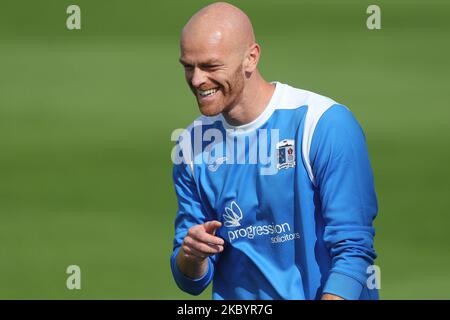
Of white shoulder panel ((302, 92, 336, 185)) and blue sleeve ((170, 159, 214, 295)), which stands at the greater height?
white shoulder panel ((302, 92, 336, 185))

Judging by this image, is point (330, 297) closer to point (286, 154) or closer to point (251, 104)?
point (286, 154)

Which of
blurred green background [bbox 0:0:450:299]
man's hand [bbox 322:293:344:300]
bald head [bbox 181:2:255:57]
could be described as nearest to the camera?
man's hand [bbox 322:293:344:300]

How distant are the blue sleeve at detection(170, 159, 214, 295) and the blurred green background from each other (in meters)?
1.88

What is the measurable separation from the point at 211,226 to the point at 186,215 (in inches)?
16.5

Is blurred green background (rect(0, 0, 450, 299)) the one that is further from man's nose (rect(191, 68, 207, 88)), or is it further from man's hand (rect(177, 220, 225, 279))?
man's nose (rect(191, 68, 207, 88))

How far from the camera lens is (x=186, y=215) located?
15.4ft

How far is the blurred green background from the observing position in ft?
22.2

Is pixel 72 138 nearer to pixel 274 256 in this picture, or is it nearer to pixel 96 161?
pixel 96 161

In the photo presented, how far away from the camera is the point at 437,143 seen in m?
7.12

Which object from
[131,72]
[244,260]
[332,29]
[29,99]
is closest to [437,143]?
[332,29]

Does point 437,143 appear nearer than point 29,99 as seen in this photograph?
Yes

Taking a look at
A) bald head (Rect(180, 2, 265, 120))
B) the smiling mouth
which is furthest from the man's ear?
the smiling mouth

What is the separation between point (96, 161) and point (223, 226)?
2838 millimetres

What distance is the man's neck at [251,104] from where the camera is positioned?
4531 mm
